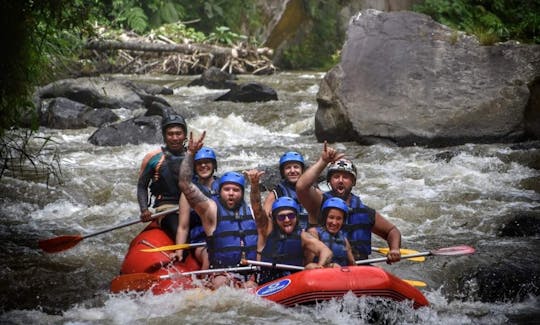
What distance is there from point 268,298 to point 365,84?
255 inches

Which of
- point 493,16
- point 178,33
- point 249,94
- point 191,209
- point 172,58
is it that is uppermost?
point 178,33

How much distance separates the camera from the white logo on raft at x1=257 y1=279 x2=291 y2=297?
4.66m

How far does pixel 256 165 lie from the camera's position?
31.6 feet

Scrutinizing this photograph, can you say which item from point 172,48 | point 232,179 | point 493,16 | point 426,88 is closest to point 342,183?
point 232,179

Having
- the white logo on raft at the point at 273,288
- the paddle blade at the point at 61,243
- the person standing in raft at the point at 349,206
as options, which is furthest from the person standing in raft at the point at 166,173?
the white logo on raft at the point at 273,288

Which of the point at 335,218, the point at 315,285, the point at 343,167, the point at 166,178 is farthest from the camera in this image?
the point at 166,178

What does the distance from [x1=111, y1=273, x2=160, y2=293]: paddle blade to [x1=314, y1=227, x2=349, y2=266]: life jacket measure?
3.72 feet

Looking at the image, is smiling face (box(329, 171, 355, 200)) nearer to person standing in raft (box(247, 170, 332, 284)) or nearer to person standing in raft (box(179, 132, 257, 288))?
person standing in raft (box(247, 170, 332, 284))

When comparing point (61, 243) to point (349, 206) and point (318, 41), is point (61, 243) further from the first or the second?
point (318, 41)

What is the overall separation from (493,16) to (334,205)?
1197 centimetres

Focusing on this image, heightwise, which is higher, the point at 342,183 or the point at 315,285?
the point at 342,183

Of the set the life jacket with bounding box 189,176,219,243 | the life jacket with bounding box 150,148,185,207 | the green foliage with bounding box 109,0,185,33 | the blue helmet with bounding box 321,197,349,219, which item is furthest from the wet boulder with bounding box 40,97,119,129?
the blue helmet with bounding box 321,197,349,219

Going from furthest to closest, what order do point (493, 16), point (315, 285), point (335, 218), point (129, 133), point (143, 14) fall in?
point (143, 14), point (493, 16), point (129, 133), point (335, 218), point (315, 285)

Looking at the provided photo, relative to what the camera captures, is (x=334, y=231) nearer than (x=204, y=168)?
Yes
